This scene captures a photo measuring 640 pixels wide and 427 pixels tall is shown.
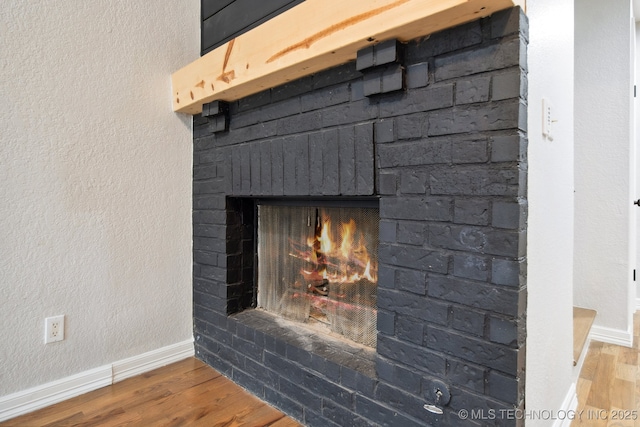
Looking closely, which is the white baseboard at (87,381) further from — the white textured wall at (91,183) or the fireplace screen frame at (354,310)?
the fireplace screen frame at (354,310)

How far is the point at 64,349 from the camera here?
5.62 feet

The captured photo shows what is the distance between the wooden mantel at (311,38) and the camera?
3.35 ft

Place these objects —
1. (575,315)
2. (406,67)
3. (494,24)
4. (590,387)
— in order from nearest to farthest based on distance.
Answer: (494,24) < (406,67) < (590,387) < (575,315)

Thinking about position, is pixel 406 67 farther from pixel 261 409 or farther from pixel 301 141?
pixel 261 409

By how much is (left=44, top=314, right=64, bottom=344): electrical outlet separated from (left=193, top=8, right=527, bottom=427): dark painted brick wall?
3.17ft

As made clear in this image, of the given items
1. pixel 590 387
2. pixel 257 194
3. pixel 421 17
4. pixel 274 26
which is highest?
pixel 274 26

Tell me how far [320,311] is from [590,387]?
1499mm

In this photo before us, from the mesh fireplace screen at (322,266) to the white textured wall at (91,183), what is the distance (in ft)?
1.92

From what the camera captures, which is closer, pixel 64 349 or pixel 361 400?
pixel 361 400

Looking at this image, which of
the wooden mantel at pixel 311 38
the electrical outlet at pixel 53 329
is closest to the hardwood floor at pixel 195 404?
the electrical outlet at pixel 53 329

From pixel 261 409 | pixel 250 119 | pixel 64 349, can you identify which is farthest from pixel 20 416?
pixel 250 119

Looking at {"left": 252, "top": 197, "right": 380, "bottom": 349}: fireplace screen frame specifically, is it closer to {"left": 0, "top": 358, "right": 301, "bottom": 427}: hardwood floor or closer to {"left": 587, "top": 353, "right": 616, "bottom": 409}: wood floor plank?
{"left": 0, "top": 358, "right": 301, "bottom": 427}: hardwood floor

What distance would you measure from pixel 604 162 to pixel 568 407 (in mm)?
1894

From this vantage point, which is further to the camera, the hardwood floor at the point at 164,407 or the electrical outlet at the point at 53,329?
the electrical outlet at the point at 53,329
